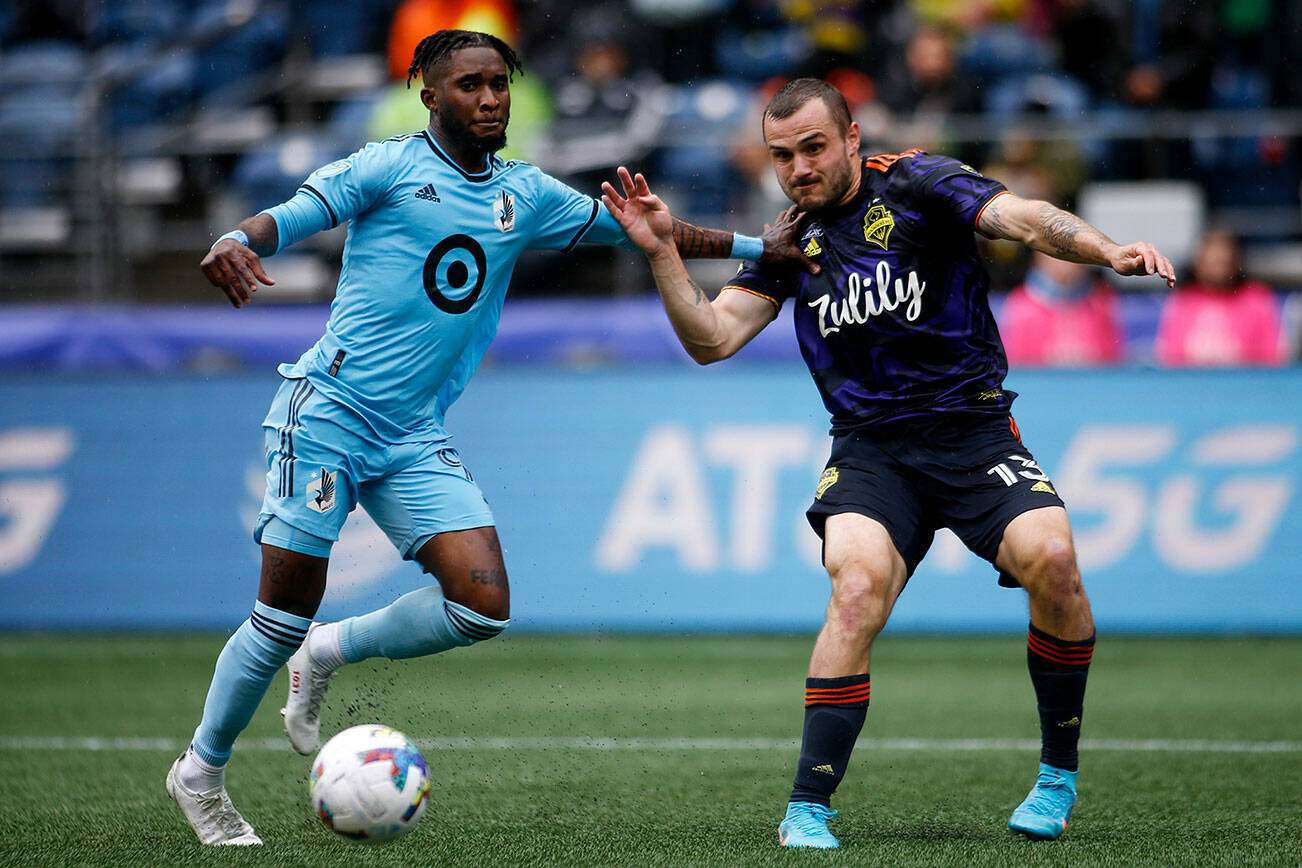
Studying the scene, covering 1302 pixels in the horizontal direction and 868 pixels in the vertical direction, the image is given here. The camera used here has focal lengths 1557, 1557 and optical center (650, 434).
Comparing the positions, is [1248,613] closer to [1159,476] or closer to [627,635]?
[1159,476]

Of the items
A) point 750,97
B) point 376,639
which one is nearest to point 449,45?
point 376,639

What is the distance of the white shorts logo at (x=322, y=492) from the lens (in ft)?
15.9

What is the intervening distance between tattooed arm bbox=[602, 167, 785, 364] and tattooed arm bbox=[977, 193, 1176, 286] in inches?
35.2

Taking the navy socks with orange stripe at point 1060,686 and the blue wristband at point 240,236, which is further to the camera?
the navy socks with orange stripe at point 1060,686

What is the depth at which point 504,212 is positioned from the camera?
5.12 metres

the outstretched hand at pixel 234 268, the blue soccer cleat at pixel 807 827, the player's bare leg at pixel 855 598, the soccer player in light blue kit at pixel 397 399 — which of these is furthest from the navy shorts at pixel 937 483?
the outstretched hand at pixel 234 268

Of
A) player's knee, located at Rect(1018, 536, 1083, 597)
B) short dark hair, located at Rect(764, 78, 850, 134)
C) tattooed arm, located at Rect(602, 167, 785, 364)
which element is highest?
short dark hair, located at Rect(764, 78, 850, 134)

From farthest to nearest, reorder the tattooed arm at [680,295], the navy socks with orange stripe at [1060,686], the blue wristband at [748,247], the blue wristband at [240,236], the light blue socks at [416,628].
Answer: the blue wristband at [748,247]
the tattooed arm at [680,295]
the light blue socks at [416,628]
the navy socks with orange stripe at [1060,686]
the blue wristband at [240,236]

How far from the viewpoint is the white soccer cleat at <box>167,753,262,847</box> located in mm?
4805

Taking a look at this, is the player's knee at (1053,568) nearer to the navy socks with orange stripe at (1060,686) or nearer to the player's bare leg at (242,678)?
the navy socks with orange stripe at (1060,686)

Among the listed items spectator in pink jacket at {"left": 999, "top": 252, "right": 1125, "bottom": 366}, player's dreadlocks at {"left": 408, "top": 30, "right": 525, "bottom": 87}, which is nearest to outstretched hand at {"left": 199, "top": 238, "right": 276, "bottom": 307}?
player's dreadlocks at {"left": 408, "top": 30, "right": 525, "bottom": 87}

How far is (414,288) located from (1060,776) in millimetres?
2565

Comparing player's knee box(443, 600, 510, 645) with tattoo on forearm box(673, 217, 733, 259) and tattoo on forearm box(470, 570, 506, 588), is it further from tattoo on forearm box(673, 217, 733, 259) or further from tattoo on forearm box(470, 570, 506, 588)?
tattoo on forearm box(673, 217, 733, 259)

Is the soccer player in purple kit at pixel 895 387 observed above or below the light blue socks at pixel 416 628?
above
